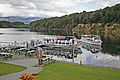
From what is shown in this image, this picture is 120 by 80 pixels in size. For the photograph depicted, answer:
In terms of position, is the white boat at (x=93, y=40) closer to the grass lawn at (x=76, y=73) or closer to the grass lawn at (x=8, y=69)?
the grass lawn at (x=76, y=73)

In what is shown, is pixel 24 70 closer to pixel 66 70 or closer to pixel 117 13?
pixel 66 70

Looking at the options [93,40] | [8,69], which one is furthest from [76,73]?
[93,40]

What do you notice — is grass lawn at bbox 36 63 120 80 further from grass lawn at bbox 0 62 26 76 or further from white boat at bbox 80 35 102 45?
white boat at bbox 80 35 102 45

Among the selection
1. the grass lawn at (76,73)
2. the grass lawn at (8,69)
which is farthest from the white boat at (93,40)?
the grass lawn at (8,69)

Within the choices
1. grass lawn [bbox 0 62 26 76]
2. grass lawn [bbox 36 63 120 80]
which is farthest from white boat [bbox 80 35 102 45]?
grass lawn [bbox 0 62 26 76]

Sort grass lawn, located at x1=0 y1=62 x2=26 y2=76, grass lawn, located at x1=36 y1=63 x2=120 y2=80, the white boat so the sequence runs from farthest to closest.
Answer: the white boat
grass lawn, located at x1=0 y1=62 x2=26 y2=76
grass lawn, located at x1=36 y1=63 x2=120 y2=80

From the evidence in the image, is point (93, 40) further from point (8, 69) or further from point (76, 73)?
point (76, 73)

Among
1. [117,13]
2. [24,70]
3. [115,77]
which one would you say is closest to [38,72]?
[24,70]

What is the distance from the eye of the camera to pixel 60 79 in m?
26.7

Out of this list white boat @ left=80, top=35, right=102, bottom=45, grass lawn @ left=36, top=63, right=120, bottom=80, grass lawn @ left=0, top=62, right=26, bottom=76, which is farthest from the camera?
white boat @ left=80, top=35, right=102, bottom=45

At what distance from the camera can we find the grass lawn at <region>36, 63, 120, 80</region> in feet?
90.7

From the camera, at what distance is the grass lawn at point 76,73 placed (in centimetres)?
2764

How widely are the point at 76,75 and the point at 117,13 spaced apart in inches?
5795

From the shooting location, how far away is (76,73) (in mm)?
29906
